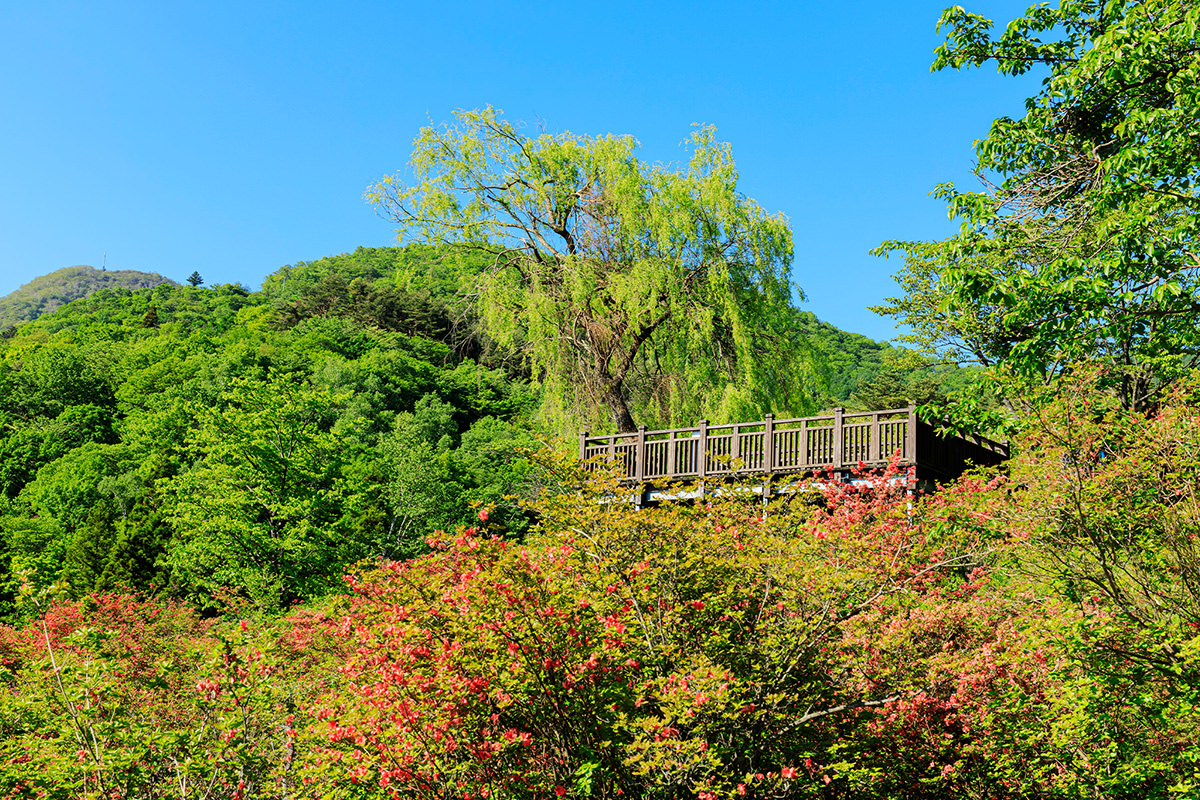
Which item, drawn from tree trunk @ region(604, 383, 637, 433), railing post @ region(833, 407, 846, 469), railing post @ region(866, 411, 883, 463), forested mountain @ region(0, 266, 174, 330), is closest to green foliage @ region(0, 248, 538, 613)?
tree trunk @ region(604, 383, 637, 433)

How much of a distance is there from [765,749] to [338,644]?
5525mm

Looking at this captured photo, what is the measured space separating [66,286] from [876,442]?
14533cm

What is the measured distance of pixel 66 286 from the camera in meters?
129

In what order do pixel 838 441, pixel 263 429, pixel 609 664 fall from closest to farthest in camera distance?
1. pixel 609 664
2. pixel 838 441
3. pixel 263 429

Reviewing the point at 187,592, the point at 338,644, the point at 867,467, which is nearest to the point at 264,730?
the point at 338,644

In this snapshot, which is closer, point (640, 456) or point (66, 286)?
point (640, 456)

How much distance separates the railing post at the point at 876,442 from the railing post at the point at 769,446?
159 centimetres

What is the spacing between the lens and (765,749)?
4977 millimetres

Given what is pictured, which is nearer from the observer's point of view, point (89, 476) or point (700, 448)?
point (700, 448)

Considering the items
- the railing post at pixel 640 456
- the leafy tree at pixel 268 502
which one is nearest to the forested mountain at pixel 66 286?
the leafy tree at pixel 268 502

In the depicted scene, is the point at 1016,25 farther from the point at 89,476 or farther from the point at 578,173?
the point at 89,476

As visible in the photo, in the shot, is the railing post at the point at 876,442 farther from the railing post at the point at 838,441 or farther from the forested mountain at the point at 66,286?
the forested mountain at the point at 66,286

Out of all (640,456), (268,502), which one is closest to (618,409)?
(640,456)

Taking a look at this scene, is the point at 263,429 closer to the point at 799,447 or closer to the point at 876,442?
the point at 799,447
